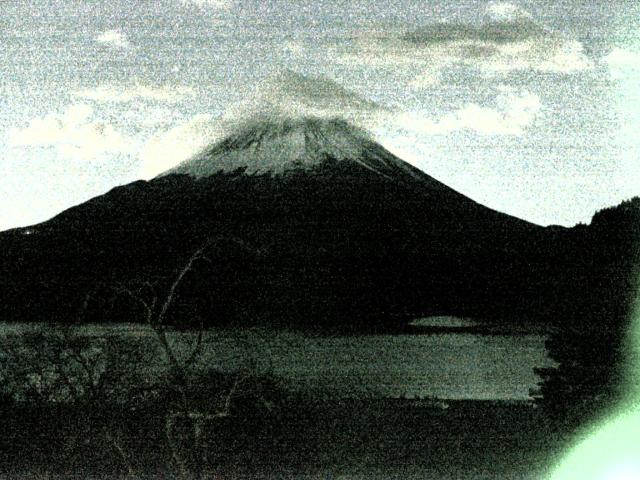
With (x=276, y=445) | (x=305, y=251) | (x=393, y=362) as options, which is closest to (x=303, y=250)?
(x=305, y=251)

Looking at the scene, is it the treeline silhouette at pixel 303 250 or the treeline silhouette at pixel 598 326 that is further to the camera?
the treeline silhouette at pixel 303 250

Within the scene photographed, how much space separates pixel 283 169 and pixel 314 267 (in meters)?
48.1

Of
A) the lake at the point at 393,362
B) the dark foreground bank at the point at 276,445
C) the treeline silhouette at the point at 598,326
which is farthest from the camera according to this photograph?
the lake at the point at 393,362

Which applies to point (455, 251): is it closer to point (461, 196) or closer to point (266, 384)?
point (461, 196)

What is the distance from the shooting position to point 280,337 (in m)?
91.2

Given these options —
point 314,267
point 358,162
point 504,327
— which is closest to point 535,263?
point 504,327

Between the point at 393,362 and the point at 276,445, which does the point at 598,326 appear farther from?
the point at 393,362

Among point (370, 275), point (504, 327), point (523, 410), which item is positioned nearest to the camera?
point (523, 410)

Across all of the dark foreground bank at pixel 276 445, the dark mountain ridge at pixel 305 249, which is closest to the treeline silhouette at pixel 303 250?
the dark mountain ridge at pixel 305 249

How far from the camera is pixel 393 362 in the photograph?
55.0m

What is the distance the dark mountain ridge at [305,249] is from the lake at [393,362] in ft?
80.1

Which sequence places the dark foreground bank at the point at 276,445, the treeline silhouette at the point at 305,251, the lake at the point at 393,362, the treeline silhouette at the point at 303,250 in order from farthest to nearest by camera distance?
the treeline silhouette at the point at 305,251 < the treeline silhouette at the point at 303,250 < the lake at the point at 393,362 < the dark foreground bank at the point at 276,445

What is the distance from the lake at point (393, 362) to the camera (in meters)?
28.2

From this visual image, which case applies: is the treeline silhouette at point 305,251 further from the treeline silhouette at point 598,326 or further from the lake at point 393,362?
the treeline silhouette at point 598,326
